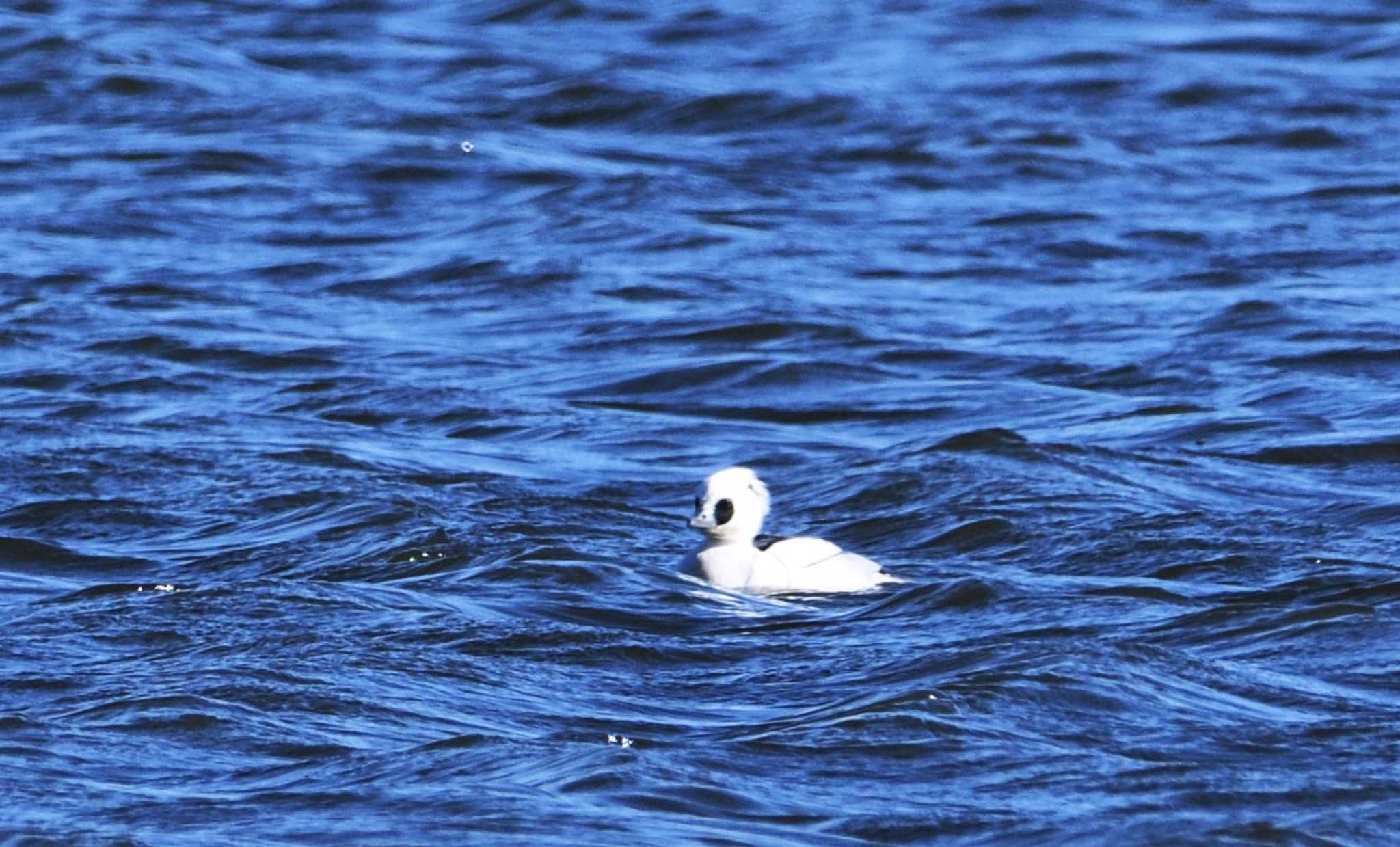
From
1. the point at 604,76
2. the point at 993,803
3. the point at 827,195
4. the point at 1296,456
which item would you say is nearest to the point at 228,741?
the point at 993,803

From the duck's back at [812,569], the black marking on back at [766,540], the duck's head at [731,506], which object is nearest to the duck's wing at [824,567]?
the duck's back at [812,569]

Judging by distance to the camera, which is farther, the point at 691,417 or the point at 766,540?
the point at 691,417

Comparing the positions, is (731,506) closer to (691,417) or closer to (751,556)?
(751,556)

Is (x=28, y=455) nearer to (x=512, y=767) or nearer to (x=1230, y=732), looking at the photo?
(x=512, y=767)

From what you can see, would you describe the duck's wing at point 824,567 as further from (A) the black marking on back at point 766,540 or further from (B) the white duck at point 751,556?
(A) the black marking on back at point 766,540

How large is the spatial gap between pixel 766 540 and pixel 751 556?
97cm

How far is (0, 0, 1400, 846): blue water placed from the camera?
301 inches

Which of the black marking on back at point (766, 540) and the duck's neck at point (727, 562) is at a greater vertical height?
the duck's neck at point (727, 562)

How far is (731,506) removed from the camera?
34.4 feet

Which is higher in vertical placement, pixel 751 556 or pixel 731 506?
pixel 731 506

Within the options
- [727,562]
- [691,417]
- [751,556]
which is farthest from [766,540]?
[691,417]

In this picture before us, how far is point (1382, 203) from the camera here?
1802 cm

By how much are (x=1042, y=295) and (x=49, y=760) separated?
8.98 m

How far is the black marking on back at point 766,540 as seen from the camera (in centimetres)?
1089
